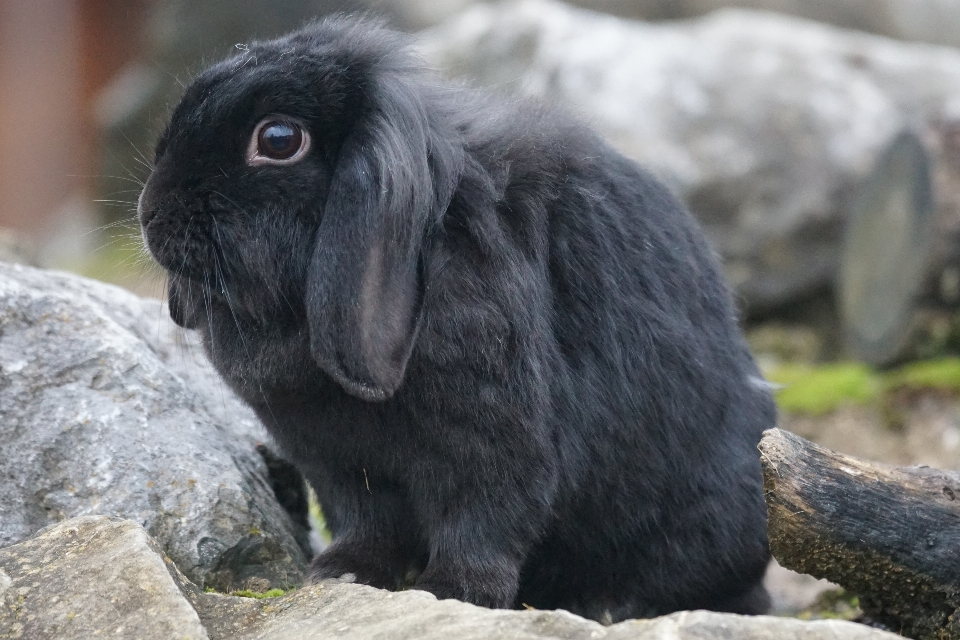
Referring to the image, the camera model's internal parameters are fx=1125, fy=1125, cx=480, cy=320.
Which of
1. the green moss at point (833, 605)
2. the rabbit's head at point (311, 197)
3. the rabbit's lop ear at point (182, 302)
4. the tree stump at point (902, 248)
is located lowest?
the green moss at point (833, 605)

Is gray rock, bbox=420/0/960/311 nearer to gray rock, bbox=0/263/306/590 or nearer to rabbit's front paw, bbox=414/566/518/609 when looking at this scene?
gray rock, bbox=0/263/306/590

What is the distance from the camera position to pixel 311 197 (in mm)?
3113

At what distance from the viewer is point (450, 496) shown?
126 inches

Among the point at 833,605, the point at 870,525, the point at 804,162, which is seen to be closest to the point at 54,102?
the point at 804,162

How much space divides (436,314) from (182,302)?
83 cm

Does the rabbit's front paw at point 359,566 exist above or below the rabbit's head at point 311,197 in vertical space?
below

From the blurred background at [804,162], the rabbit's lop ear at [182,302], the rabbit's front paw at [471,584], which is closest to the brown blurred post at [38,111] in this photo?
the blurred background at [804,162]

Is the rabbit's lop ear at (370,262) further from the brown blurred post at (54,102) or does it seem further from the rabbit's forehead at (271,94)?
the brown blurred post at (54,102)

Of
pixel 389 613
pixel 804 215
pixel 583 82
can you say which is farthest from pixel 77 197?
pixel 389 613

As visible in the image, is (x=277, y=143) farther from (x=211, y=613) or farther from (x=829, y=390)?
(x=829, y=390)

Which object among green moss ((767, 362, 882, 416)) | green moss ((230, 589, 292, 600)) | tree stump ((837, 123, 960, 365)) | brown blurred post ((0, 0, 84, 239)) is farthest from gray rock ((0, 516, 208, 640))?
brown blurred post ((0, 0, 84, 239))

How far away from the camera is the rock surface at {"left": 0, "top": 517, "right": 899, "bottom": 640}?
2311 mm

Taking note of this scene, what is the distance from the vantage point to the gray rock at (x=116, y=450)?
3.38 meters

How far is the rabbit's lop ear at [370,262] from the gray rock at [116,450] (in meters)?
0.77
